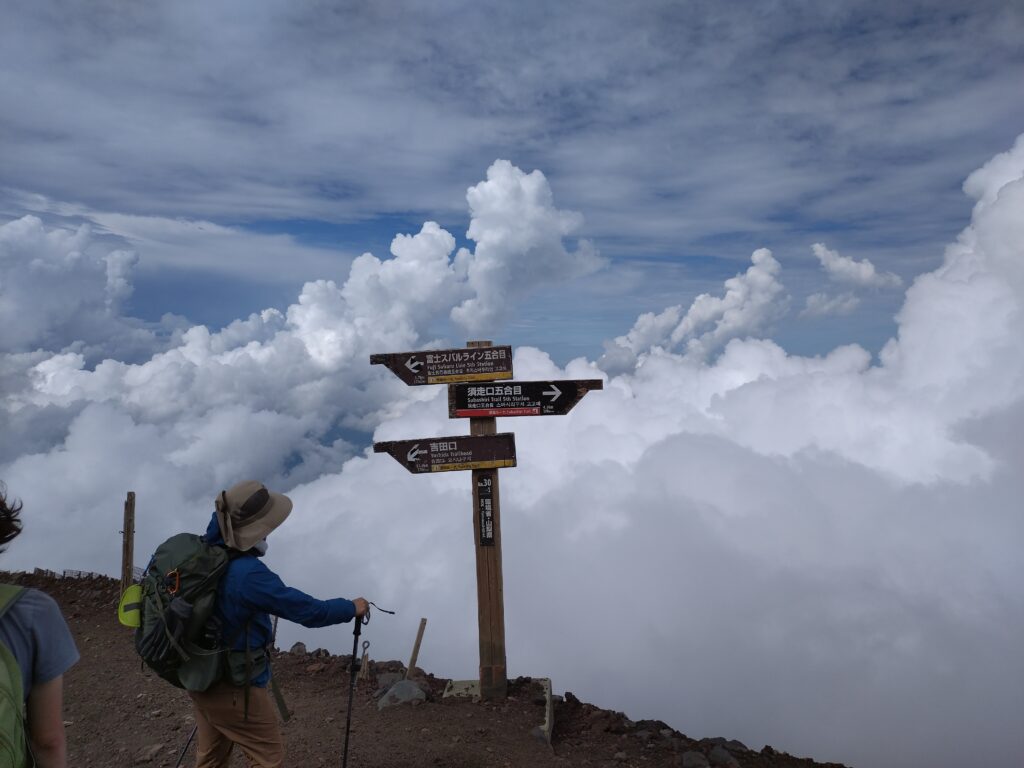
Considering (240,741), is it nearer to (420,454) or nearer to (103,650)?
(420,454)

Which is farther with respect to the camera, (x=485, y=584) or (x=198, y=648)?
(x=485, y=584)

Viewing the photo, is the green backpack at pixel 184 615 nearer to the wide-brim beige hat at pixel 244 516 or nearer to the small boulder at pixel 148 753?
the wide-brim beige hat at pixel 244 516

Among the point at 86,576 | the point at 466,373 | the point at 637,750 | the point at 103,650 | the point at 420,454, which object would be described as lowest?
the point at 637,750

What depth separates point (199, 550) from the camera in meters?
4.32

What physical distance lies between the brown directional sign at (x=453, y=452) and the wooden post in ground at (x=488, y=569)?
139 mm

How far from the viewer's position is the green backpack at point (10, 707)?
7.32 feet

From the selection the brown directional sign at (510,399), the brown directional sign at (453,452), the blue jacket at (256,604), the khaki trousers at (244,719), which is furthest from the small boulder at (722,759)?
the blue jacket at (256,604)

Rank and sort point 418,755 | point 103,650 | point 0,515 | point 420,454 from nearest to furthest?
point 0,515
point 418,755
point 420,454
point 103,650

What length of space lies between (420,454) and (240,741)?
15.2ft

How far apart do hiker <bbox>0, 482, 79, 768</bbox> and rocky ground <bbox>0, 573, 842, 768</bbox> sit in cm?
534

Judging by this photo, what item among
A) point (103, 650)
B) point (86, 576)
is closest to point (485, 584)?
point (103, 650)

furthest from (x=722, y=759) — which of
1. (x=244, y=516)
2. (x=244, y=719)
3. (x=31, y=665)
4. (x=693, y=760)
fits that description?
(x=31, y=665)

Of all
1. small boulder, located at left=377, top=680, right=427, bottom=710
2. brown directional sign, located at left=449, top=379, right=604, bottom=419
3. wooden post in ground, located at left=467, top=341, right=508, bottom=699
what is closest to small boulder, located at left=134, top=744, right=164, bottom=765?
small boulder, located at left=377, top=680, right=427, bottom=710

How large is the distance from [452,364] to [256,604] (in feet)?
16.7
